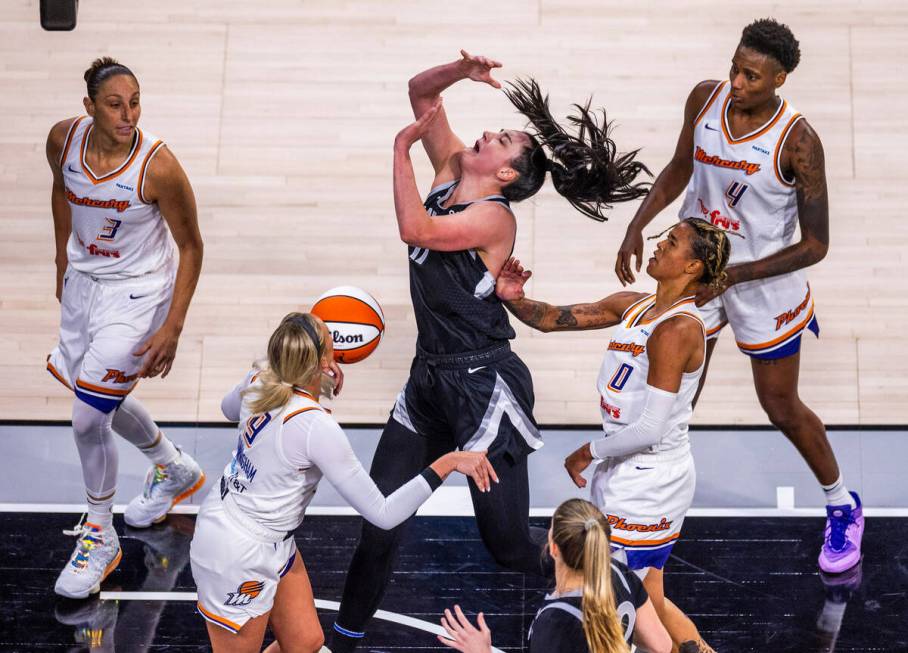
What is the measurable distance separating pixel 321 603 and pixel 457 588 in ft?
1.85

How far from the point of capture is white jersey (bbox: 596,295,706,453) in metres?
4.12

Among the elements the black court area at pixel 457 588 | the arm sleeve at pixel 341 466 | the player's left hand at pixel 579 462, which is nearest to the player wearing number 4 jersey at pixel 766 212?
the black court area at pixel 457 588

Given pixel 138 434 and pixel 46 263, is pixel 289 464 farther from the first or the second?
pixel 46 263

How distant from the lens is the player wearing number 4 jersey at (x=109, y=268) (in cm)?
475

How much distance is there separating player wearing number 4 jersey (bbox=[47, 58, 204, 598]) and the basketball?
700 millimetres

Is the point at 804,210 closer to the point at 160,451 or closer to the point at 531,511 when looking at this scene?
the point at 531,511

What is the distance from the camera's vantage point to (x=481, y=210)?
4316 millimetres

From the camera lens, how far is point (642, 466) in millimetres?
4164

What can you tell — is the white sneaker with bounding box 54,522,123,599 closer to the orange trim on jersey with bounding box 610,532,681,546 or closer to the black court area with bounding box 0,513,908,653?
the black court area with bounding box 0,513,908,653

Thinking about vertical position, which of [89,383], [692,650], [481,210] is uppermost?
[481,210]

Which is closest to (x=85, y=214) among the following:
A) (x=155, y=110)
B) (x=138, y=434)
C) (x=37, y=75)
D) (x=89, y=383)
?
(x=89, y=383)

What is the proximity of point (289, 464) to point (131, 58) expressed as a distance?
4.38m

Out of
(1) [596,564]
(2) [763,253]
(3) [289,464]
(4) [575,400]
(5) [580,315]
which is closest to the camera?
(1) [596,564]

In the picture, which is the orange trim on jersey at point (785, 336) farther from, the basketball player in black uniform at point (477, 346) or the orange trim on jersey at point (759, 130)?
the basketball player in black uniform at point (477, 346)
